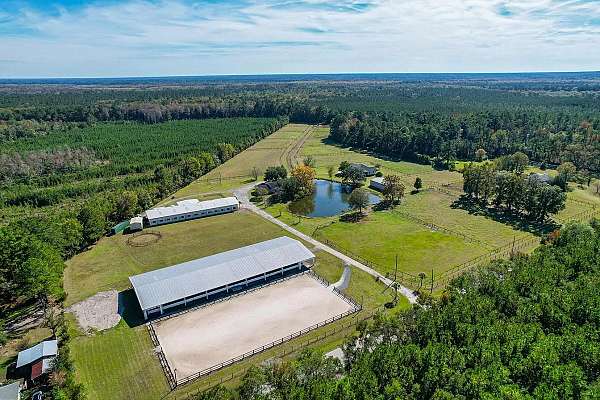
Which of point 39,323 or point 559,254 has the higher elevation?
point 559,254

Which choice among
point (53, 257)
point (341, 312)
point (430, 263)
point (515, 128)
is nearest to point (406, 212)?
point (430, 263)

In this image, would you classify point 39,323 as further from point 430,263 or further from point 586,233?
point 586,233

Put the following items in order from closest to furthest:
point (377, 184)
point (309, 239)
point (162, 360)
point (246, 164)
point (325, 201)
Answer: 1. point (162, 360)
2. point (309, 239)
3. point (325, 201)
4. point (377, 184)
5. point (246, 164)

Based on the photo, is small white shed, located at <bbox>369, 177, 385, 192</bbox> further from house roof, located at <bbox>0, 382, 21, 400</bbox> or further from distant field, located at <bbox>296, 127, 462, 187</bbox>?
house roof, located at <bbox>0, 382, 21, 400</bbox>

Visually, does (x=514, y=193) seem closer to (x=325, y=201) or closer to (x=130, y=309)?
(x=325, y=201)

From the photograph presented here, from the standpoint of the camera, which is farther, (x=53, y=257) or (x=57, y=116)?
(x=57, y=116)

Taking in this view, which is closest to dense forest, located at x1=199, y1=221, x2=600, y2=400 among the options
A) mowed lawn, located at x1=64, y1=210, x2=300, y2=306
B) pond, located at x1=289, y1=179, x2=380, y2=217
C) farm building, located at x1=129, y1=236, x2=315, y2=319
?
farm building, located at x1=129, y1=236, x2=315, y2=319

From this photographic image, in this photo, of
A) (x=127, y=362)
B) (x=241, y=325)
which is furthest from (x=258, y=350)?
(x=127, y=362)
